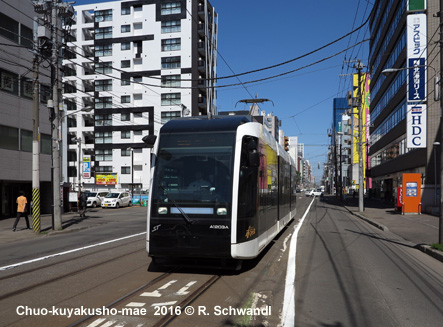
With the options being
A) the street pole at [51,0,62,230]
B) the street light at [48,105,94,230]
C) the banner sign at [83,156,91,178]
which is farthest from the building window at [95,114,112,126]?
the street light at [48,105,94,230]

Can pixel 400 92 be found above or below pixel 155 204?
above

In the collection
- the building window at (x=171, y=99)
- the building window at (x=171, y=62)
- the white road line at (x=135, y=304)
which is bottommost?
the white road line at (x=135, y=304)

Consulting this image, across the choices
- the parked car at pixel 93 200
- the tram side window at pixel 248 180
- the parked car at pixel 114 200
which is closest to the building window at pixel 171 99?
the parked car at pixel 114 200

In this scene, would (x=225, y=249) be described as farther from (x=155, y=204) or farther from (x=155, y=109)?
(x=155, y=109)

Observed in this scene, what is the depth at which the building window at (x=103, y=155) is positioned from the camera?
65.4 meters

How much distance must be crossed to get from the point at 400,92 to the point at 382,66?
1226cm

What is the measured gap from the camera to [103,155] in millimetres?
65750

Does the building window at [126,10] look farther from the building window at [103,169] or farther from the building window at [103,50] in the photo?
the building window at [103,169]

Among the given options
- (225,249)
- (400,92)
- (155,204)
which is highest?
(400,92)

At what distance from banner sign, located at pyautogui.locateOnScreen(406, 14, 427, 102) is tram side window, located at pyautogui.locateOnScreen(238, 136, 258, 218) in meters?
25.7

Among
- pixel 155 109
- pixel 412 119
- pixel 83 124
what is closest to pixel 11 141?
pixel 412 119

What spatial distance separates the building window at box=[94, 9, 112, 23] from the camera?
65.4m

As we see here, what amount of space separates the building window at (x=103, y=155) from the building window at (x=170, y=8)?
24.1m

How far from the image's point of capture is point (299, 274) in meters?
8.11
